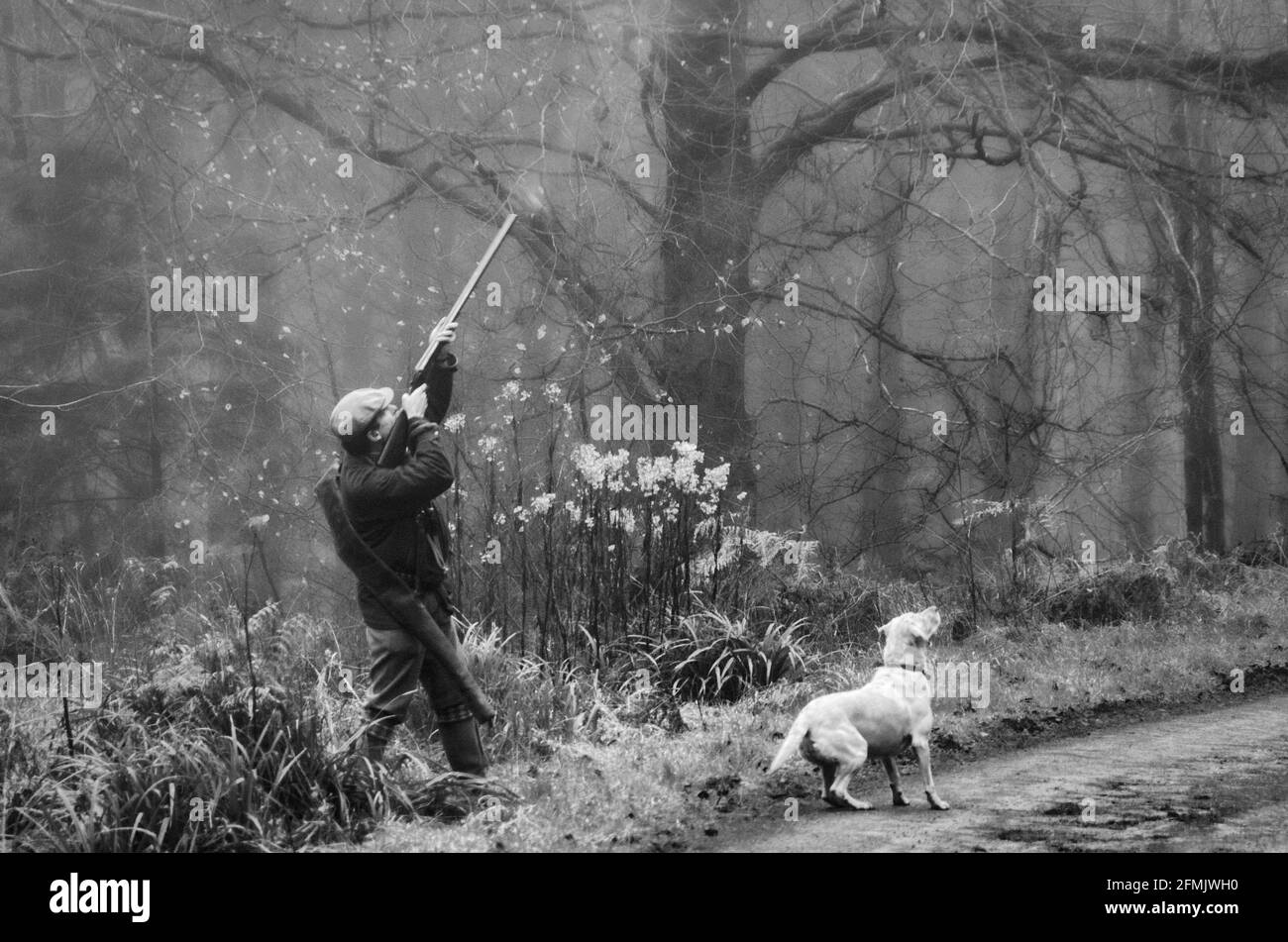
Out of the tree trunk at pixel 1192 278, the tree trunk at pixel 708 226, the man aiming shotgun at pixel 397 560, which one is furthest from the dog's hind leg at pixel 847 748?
the tree trunk at pixel 1192 278

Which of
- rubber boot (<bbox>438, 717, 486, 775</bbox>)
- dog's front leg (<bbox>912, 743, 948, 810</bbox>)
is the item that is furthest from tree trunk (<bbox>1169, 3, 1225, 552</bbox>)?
rubber boot (<bbox>438, 717, 486, 775</bbox>)

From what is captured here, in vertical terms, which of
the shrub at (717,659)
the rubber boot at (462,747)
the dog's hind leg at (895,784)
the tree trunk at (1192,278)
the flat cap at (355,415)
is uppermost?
the tree trunk at (1192,278)

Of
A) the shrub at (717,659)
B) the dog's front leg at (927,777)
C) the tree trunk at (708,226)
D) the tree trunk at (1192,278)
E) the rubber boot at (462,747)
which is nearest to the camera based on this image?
the dog's front leg at (927,777)

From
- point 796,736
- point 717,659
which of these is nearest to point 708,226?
point 717,659

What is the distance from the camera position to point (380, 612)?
4.89 metres

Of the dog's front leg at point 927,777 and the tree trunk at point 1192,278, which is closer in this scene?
the dog's front leg at point 927,777

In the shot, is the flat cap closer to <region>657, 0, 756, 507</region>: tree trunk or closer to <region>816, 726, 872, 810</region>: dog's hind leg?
<region>816, 726, 872, 810</region>: dog's hind leg

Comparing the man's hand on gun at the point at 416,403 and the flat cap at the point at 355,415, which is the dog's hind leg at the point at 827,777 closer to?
the man's hand on gun at the point at 416,403

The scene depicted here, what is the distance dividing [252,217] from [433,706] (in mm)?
7210

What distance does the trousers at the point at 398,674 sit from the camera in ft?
16.0

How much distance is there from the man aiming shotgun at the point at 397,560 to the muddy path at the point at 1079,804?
44.2 inches

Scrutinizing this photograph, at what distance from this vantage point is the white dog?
14.9 feet

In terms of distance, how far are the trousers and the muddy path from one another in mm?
1133
